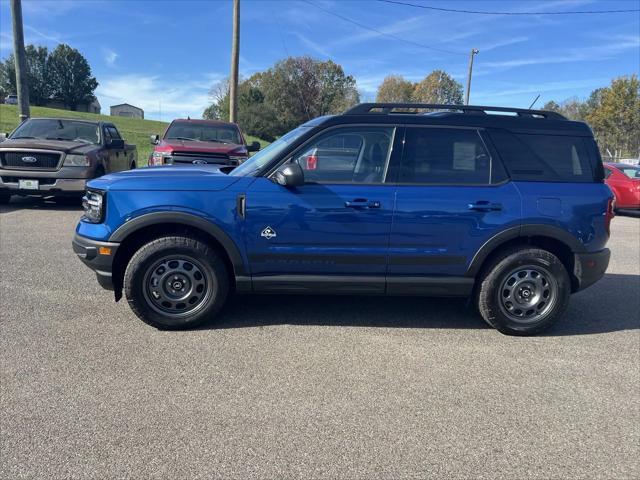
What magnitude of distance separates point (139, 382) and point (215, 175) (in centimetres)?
184

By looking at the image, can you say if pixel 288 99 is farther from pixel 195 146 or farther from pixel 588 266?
pixel 588 266

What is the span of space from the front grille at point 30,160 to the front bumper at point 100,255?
6114mm

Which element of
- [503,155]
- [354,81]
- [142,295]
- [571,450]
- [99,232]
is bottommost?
[571,450]

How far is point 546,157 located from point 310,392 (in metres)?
2.94

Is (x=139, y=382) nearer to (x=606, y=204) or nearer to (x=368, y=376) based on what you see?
(x=368, y=376)

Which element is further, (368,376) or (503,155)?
(503,155)

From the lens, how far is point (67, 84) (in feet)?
325

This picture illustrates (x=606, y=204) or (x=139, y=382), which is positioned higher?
(x=606, y=204)

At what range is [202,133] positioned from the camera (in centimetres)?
1155

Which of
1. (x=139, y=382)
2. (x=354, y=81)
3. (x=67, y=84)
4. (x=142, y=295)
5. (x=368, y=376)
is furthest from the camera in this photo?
(x=67, y=84)

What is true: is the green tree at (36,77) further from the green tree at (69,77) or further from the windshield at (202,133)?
the windshield at (202,133)

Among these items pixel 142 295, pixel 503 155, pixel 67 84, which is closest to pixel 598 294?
pixel 503 155

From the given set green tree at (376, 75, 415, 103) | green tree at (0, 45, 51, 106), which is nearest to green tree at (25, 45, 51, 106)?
green tree at (0, 45, 51, 106)

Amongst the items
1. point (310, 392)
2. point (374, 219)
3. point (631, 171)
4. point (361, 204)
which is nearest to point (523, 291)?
point (374, 219)
